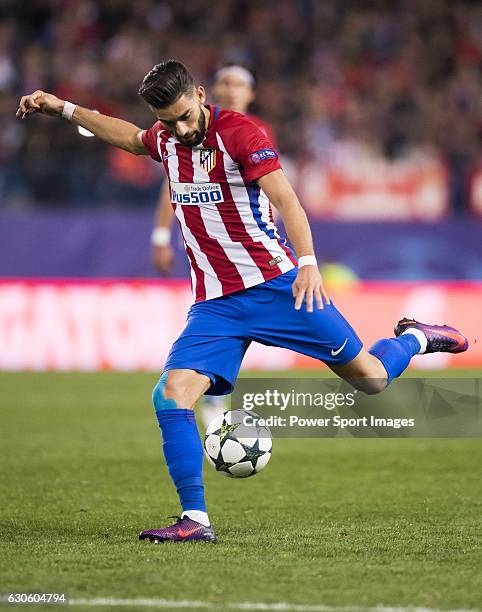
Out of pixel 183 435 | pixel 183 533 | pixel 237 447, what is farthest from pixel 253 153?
pixel 183 533

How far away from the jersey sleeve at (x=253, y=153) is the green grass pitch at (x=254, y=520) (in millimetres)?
1683

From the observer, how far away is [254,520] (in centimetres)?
608

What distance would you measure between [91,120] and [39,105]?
271mm

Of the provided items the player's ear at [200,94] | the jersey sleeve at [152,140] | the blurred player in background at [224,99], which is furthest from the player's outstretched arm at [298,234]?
the blurred player in background at [224,99]

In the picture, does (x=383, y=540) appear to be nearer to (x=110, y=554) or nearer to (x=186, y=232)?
(x=110, y=554)

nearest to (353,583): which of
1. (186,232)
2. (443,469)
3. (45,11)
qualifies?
(186,232)

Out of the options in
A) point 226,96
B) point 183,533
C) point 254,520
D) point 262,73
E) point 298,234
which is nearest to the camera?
point 298,234

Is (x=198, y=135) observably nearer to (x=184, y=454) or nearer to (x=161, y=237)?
(x=184, y=454)

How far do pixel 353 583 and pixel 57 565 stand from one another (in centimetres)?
119

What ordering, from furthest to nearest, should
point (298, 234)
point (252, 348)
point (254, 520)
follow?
point (252, 348) < point (254, 520) < point (298, 234)

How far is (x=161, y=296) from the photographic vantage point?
14914 millimetres

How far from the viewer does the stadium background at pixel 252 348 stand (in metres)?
4.79

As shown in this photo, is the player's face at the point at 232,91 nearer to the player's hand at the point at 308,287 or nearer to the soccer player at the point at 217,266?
the soccer player at the point at 217,266

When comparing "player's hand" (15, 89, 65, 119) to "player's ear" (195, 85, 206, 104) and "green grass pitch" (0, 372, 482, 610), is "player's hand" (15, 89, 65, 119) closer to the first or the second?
"player's ear" (195, 85, 206, 104)
